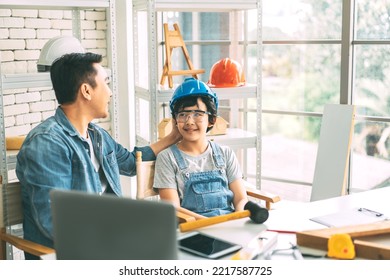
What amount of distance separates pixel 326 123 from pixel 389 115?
59 cm

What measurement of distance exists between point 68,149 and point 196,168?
22.3 inches

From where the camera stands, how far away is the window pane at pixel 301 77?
150 inches

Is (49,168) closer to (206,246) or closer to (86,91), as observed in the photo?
(86,91)

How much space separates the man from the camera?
6.81 ft

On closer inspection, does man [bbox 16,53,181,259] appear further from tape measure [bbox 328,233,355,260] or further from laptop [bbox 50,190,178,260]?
tape measure [bbox 328,233,355,260]

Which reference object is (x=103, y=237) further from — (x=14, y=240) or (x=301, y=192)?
(x=301, y=192)

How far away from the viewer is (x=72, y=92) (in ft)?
7.43

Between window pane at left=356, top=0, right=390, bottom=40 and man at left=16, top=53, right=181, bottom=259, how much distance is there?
1.92 metres

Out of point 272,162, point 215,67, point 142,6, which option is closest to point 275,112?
point 272,162

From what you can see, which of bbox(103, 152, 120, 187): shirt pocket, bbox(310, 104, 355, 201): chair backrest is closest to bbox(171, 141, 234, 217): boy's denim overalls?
bbox(103, 152, 120, 187): shirt pocket

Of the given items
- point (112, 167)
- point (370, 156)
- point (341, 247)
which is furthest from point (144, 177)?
point (370, 156)

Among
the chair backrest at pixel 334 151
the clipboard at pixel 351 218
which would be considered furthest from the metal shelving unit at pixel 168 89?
the clipboard at pixel 351 218

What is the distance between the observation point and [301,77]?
398 centimetres

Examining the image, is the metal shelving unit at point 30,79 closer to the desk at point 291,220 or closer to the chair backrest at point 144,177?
the chair backrest at point 144,177
